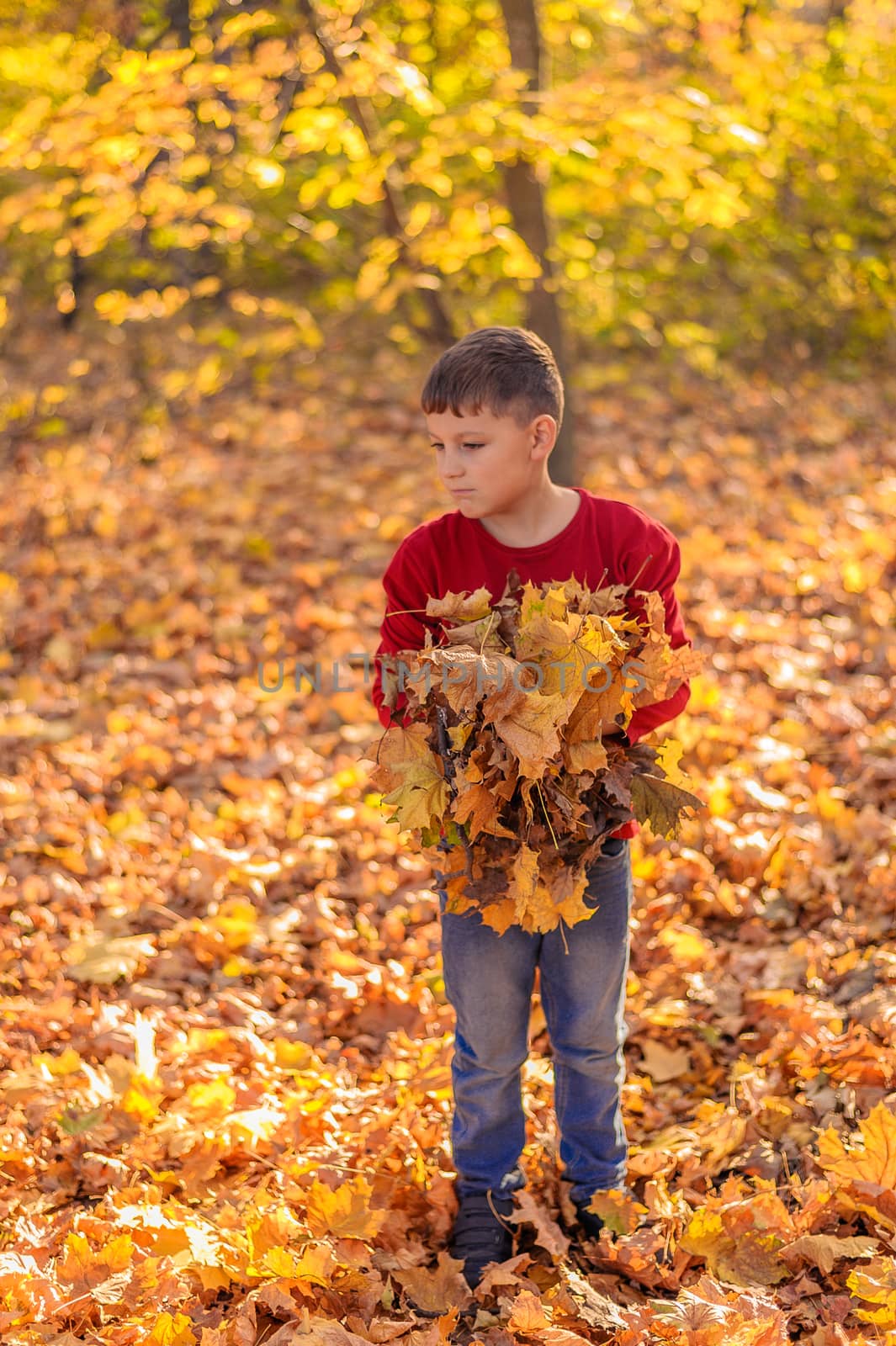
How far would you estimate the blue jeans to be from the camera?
234cm

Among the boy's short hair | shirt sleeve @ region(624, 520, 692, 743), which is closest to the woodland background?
shirt sleeve @ region(624, 520, 692, 743)

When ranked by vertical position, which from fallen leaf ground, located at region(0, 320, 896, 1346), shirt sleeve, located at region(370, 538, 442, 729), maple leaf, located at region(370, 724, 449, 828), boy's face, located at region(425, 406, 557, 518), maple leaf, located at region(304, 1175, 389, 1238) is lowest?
fallen leaf ground, located at region(0, 320, 896, 1346)

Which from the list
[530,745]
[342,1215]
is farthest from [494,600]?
[342,1215]

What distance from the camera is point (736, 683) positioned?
15.9 feet

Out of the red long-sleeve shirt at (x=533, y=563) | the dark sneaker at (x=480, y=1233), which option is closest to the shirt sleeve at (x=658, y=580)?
the red long-sleeve shirt at (x=533, y=563)

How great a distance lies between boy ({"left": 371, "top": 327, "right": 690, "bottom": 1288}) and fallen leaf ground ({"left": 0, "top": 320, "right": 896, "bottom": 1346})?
0.21m

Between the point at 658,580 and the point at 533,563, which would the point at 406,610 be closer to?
the point at 533,563

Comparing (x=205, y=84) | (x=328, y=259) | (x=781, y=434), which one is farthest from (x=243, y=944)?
(x=328, y=259)

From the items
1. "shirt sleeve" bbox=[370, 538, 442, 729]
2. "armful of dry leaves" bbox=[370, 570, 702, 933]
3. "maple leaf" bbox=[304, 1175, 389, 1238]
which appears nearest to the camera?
"armful of dry leaves" bbox=[370, 570, 702, 933]

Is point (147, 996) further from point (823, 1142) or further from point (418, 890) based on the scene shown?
point (823, 1142)

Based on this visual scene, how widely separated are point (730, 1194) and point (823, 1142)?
234mm

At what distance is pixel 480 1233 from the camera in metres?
2.51

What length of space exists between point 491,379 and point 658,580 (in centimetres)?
52

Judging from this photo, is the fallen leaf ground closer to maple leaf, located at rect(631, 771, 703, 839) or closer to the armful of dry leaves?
the armful of dry leaves
